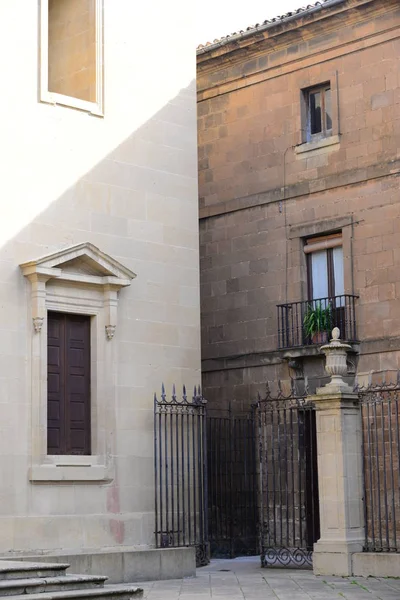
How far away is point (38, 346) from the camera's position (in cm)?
1834

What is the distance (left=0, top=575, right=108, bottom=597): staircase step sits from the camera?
525 inches

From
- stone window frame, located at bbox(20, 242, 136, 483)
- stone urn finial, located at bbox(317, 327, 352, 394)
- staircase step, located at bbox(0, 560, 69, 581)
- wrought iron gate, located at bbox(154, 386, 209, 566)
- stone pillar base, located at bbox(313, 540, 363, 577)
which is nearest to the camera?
staircase step, located at bbox(0, 560, 69, 581)

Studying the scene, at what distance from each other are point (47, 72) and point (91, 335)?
425 cm

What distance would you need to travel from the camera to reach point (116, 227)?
65.1ft

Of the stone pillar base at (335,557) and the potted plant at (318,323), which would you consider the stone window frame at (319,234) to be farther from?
the stone pillar base at (335,557)

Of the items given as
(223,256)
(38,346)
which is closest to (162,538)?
(38,346)

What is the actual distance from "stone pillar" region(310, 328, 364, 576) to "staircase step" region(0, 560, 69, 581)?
5.04 meters

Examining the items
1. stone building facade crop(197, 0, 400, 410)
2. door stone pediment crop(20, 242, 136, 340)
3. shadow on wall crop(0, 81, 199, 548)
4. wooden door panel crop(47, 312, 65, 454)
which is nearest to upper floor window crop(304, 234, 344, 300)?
stone building facade crop(197, 0, 400, 410)

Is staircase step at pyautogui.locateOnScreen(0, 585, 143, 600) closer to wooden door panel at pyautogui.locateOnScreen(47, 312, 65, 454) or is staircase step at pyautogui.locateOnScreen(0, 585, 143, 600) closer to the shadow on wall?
Answer: the shadow on wall

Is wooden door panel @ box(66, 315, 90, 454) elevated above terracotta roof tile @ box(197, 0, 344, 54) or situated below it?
below

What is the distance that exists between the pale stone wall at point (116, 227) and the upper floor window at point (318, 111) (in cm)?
364

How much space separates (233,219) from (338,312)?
3.52 metres

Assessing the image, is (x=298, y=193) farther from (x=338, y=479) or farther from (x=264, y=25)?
(x=338, y=479)

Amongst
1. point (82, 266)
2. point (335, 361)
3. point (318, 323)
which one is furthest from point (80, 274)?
point (318, 323)
